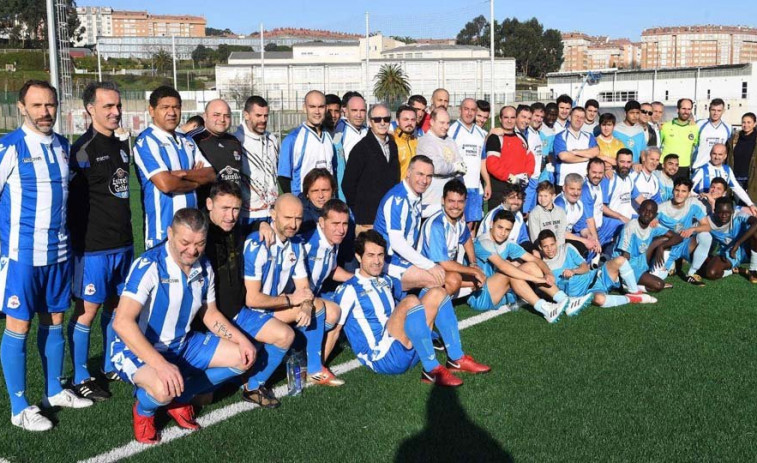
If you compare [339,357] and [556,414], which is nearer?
[556,414]

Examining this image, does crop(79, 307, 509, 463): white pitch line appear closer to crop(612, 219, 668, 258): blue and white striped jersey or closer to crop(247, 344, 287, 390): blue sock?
crop(247, 344, 287, 390): blue sock

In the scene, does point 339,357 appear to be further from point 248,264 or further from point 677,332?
point 677,332

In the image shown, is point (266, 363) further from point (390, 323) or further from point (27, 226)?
point (27, 226)


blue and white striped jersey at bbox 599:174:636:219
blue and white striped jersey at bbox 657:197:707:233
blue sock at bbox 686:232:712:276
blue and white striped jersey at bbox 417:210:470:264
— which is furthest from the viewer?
blue and white striped jersey at bbox 599:174:636:219

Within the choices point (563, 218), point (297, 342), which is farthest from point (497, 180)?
point (297, 342)

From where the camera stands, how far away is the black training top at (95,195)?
15.1ft

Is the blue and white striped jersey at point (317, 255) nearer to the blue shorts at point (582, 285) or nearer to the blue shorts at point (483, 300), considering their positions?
the blue shorts at point (483, 300)

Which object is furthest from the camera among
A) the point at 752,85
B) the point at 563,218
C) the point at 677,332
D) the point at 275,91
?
the point at 275,91

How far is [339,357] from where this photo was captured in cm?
555

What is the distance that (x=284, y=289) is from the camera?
502cm

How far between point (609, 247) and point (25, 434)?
6.65m

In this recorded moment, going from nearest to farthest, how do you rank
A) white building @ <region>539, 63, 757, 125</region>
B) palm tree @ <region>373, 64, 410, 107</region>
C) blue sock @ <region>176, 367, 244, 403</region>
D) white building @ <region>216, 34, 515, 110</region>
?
1. blue sock @ <region>176, 367, 244, 403</region>
2. white building @ <region>539, 63, 757, 125</region>
3. white building @ <region>216, 34, 515, 110</region>
4. palm tree @ <region>373, 64, 410, 107</region>

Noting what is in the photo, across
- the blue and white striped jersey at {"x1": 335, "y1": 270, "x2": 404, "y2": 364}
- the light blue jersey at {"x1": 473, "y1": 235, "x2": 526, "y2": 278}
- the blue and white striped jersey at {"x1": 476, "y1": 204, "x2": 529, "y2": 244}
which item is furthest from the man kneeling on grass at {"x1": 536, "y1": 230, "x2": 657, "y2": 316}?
the blue and white striped jersey at {"x1": 335, "y1": 270, "x2": 404, "y2": 364}

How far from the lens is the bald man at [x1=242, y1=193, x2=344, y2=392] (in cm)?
466
